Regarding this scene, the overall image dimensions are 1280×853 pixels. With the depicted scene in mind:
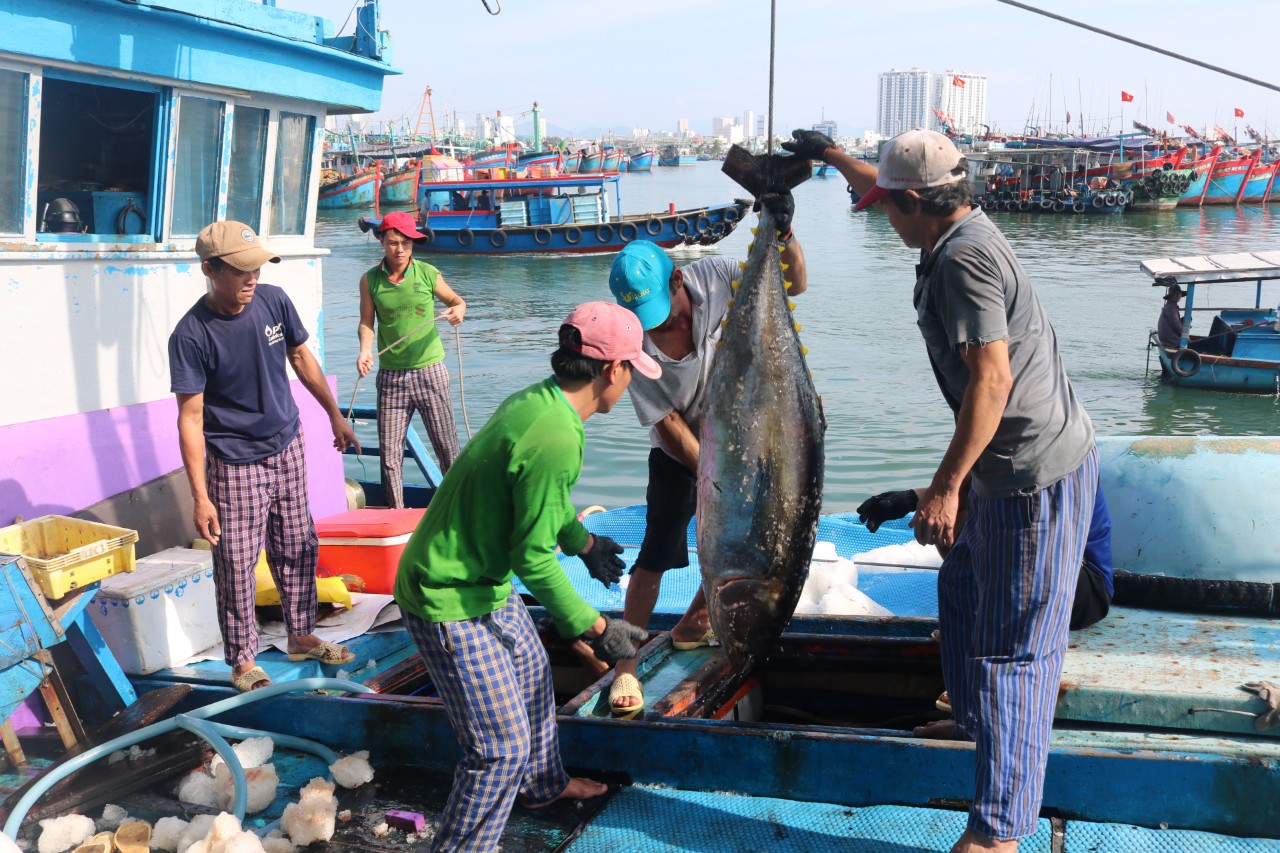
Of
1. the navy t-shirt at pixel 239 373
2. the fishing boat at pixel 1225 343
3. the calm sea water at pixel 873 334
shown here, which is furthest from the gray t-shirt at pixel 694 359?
the fishing boat at pixel 1225 343

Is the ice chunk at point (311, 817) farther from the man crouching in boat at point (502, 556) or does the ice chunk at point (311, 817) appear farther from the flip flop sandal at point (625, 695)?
the flip flop sandal at point (625, 695)

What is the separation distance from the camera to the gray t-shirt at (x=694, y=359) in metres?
4.05

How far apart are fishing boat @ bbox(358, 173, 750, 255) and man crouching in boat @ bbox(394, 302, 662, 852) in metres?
30.1

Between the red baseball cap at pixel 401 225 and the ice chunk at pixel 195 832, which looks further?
the red baseball cap at pixel 401 225

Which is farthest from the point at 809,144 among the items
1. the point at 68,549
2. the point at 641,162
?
the point at 641,162

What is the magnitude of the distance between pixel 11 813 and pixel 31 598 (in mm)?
760

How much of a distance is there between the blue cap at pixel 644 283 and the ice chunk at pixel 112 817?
96.1 inches

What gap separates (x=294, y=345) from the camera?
472 centimetres

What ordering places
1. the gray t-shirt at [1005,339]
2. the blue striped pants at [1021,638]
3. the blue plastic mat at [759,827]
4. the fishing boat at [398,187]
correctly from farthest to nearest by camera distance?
the fishing boat at [398,187] < the blue plastic mat at [759,827] < the blue striped pants at [1021,638] < the gray t-shirt at [1005,339]

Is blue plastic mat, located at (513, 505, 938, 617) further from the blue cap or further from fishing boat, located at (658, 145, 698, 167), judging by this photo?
fishing boat, located at (658, 145, 698, 167)

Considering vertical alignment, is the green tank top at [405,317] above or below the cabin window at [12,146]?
below

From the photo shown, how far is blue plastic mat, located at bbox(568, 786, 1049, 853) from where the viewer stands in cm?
329

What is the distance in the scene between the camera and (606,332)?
9.46 feet

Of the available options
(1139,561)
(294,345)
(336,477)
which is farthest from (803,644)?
(336,477)
